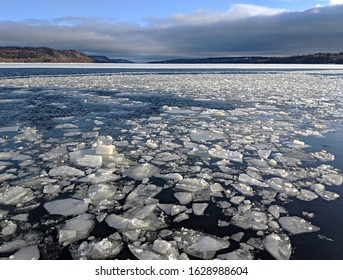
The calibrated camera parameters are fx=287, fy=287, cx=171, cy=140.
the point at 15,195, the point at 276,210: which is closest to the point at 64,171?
the point at 15,195

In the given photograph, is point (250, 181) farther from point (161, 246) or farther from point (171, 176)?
point (161, 246)

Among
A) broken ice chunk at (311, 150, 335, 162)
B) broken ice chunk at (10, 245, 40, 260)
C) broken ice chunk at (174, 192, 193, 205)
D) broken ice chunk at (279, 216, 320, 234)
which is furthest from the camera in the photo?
broken ice chunk at (311, 150, 335, 162)

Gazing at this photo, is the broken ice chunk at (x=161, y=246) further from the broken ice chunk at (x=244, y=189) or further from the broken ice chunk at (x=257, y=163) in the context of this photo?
the broken ice chunk at (x=257, y=163)

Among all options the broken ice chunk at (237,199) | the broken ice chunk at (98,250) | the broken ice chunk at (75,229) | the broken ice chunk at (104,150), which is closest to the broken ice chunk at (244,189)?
the broken ice chunk at (237,199)

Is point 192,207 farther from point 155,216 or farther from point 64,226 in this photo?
point 64,226

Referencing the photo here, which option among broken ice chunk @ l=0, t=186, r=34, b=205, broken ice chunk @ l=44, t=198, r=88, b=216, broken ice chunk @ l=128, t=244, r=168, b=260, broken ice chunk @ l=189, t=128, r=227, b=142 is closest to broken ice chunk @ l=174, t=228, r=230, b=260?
broken ice chunk @ l=128, t=244, r=168, b=260

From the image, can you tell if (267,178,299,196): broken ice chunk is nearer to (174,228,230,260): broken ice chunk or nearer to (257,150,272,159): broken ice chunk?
(257,150,272,159): broken ice chunk
